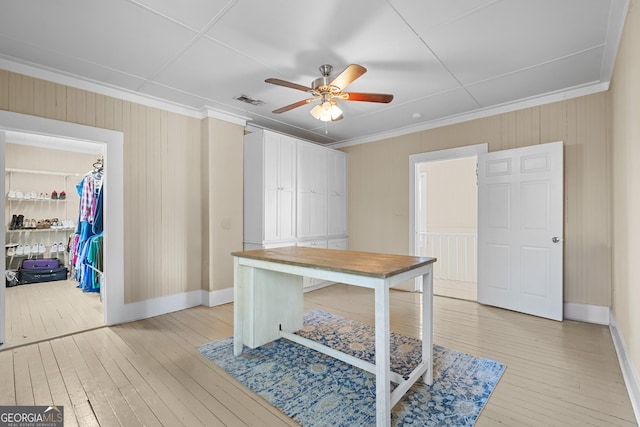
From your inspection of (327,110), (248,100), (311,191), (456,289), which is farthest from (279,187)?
(456,289)

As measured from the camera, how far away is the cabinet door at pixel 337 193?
5215mm

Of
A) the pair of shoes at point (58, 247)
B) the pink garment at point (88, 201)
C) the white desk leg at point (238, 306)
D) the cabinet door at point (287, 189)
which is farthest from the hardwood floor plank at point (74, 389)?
the pair of shoes at point (58, 247)

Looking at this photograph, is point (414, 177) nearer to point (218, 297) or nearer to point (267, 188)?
point (267, 188)

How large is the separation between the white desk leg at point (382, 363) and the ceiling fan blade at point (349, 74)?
5.11 ft

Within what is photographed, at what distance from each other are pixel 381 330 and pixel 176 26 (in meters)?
2.63

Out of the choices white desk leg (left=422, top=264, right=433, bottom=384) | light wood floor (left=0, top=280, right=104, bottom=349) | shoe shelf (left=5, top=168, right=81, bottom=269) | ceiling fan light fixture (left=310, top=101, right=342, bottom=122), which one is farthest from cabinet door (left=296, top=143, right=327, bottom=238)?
shoe shelf (left=5, top=168, right=81, bottom=269)

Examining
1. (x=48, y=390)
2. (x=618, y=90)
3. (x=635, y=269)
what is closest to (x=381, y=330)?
(x=635, y=269)

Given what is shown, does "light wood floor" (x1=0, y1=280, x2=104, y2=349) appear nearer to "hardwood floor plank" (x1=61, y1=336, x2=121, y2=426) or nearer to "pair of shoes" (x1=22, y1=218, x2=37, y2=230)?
"hardwood floor plank" (x1=61, y1=336, x2=121, y2=426)

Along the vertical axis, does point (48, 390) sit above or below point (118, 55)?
below

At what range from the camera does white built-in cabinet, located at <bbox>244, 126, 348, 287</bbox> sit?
416 cm

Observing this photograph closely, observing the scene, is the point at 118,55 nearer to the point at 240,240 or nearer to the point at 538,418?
the point at 240,240

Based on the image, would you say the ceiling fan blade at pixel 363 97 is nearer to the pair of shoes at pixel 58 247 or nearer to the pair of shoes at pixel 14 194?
the pair of shoes at pixel 14 194

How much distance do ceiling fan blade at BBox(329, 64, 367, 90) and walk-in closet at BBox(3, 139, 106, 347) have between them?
3.28m

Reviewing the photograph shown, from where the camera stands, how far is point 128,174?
11.2 ft
